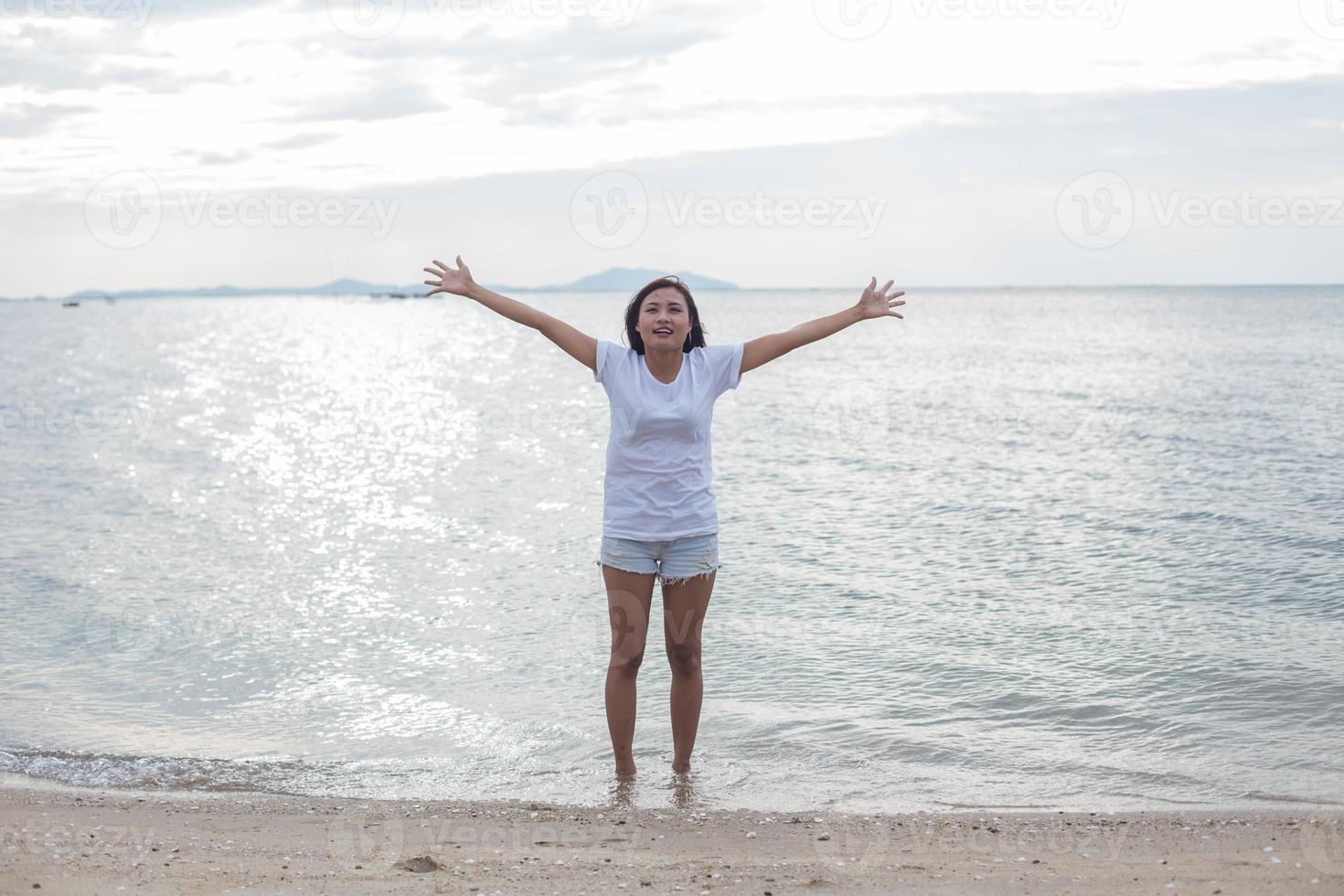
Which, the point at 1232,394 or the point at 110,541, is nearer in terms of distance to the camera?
the point at 110,541

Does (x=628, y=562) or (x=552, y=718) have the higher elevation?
(x=628, y=562)

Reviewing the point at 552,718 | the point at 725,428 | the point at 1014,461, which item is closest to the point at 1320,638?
the point at 552,718

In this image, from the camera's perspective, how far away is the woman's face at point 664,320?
567 centimetres

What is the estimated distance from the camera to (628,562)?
5.80 m

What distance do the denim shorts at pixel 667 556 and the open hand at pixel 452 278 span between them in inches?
55.2

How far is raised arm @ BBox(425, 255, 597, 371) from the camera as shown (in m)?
5.70

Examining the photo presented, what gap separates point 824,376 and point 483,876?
44.5 meters

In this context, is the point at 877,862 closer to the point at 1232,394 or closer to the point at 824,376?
the point at 1232,394

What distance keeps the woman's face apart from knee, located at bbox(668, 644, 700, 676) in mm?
1574
